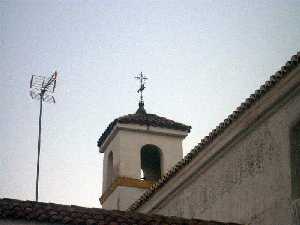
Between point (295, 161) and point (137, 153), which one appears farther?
point (137, 153)

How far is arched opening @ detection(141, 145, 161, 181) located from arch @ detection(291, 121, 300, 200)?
29.9 ft

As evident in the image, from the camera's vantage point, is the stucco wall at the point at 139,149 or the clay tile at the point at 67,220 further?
the stucco wall at the point at 139,149

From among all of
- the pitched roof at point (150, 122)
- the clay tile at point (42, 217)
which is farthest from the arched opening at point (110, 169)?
the clay tile at point (42, 217)

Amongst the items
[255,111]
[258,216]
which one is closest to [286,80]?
[255,111]

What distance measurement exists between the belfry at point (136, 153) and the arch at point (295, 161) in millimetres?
8575

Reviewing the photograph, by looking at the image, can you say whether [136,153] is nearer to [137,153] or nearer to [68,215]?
[137,153]

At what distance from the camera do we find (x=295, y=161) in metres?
10.4

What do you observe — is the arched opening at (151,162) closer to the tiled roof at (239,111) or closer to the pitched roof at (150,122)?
the pitched roof at (150,122)

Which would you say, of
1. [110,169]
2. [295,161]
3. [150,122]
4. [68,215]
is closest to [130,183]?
[110,169]

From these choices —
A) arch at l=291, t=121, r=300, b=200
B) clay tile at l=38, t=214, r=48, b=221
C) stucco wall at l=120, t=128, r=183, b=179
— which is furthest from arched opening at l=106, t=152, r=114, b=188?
clay tile at l=38, t=214, r=48, b=221

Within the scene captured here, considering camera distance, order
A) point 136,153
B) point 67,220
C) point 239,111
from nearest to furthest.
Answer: point 67,220, point 239,111, point 136,153

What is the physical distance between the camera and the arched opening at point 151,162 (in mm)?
19469

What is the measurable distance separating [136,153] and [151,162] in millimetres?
1131

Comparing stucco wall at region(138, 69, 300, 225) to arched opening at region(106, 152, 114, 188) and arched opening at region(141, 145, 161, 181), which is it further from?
arched opening at region(106, 152, 114, 188)
